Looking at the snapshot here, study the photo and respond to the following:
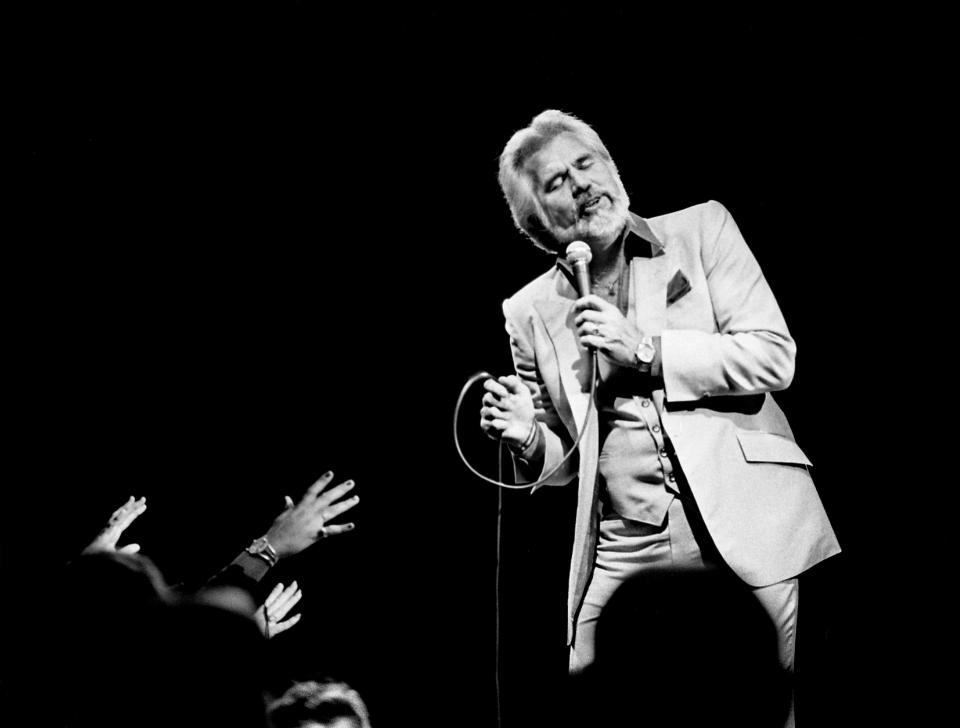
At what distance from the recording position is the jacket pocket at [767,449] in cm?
184

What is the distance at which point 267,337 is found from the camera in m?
2.63

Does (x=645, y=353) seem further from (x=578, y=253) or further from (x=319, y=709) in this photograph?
(x=319, y=709)

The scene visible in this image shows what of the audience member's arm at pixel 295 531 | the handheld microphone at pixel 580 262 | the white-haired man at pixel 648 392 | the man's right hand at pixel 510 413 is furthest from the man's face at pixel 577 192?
the audience member's arm at pixel 295 531

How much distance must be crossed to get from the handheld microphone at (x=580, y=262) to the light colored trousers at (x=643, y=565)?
0.51m

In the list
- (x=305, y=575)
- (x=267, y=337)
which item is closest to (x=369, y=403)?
(x=267, y=337)

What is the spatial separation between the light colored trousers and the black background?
0.43 meters

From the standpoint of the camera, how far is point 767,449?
185 cm

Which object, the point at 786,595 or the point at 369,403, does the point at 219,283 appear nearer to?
the point at 369,403

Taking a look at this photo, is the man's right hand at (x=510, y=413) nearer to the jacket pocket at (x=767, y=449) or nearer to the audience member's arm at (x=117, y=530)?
the jacket pocket at (x=767, y=449)

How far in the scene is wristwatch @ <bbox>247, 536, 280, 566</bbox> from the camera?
6.85 feet

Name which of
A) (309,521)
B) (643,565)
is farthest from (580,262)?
(309,521)

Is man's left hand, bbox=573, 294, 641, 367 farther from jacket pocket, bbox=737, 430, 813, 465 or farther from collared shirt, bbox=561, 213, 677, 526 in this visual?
jacket pocket, bbox=737, 430, 813, 465

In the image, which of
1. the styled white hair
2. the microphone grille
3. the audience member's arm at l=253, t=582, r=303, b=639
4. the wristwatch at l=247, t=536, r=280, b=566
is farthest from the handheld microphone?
the audience member's arm at l=253, t=582, r=303, b=639

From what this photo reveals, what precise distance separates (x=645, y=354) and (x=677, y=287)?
213 mm
